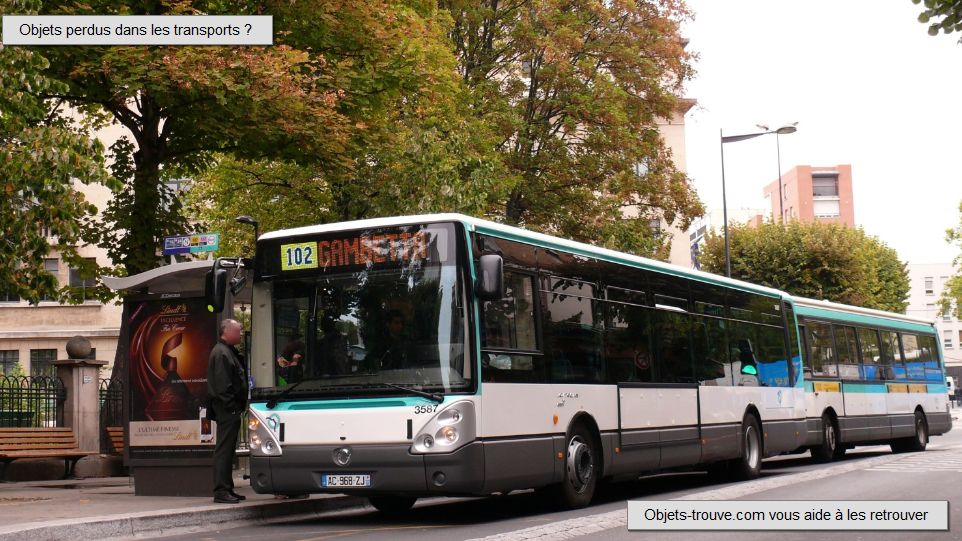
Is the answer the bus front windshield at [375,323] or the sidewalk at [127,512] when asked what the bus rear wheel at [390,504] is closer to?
the sidewalk at [127,512]

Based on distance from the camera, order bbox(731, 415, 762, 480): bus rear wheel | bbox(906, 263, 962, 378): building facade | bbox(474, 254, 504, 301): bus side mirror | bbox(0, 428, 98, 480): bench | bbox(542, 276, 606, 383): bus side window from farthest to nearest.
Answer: bbox(906, 263, 962, 378): building facade → bbox(0, 428, 98, 480): bench → bbox(731, 415, 762, 480): bus rear wheel → bbox(542, 276, 606, 383): bus side window → bbox(474, 254, 504, 301): bus side mirror

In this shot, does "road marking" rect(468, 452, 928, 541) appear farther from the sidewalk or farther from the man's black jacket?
the man's black jacket

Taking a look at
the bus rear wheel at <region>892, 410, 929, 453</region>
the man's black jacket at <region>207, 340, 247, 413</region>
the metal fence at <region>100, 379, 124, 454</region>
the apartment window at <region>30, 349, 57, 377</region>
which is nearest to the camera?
the man's black jacket at <region>207, 340, 247, 413</region>

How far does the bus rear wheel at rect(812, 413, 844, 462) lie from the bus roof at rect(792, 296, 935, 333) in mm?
2009

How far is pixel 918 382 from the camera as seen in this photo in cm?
2842

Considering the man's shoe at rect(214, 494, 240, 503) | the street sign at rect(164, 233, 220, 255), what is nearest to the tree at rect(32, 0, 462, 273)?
the street sign at rect(164, 233, 220, 255)

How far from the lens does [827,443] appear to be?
2314 centimetres

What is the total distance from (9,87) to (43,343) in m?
38.6

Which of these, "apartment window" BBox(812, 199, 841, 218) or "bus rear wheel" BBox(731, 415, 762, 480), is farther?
"apartment window" BBox(812, 199, 841, 218)

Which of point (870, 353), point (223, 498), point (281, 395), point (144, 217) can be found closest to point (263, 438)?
point (281, 395)

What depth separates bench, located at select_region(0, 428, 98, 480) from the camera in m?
19.1

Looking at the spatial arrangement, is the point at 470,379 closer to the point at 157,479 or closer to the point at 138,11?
the point at 157,479

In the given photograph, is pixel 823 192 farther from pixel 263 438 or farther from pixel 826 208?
pixel 263 438

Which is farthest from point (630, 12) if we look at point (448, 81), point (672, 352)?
point (672, 352)
